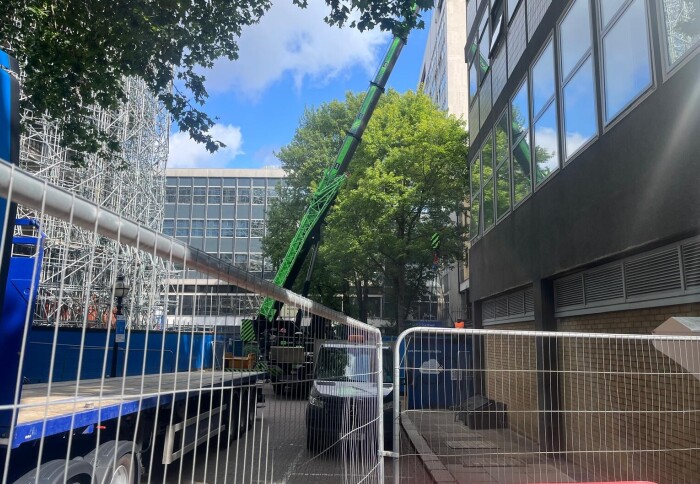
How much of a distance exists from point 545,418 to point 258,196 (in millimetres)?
59183

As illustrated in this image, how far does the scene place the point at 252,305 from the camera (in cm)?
289

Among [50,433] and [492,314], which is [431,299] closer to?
[492,314]

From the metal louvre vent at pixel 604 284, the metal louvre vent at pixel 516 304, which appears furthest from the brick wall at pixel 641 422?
the metal louvre vent at pixel 516 304

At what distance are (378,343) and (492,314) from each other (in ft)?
37.0

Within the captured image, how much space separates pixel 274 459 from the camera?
3.00 m

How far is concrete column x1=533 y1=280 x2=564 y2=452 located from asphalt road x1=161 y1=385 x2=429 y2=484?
2.14 m

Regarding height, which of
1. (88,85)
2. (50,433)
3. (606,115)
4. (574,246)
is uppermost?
(88,85)

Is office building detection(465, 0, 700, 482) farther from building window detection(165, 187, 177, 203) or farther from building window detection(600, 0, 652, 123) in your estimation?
building window detection(165, 187, 177, 203)

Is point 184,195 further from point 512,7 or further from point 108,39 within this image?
point 108,39

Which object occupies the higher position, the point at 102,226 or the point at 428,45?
the point at 428,45

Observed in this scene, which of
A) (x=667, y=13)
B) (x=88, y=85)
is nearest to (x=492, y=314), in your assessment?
(x=667, y=13)

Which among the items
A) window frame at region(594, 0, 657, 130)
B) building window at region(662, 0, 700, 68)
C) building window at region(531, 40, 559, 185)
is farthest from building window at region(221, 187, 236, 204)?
building window at region(662, 0, 700, 68)

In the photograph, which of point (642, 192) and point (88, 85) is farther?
point (88, 85)

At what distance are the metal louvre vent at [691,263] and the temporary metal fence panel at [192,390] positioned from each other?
3.67 meters
